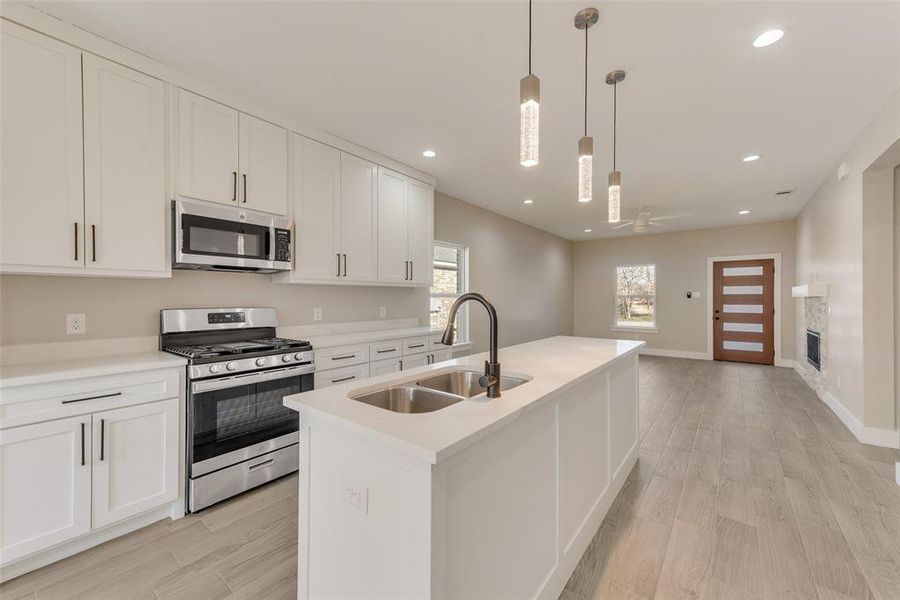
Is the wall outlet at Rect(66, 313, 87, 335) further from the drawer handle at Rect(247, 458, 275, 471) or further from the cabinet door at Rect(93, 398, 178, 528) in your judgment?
the drawer handle at Rect(247, 458, 275, 471)

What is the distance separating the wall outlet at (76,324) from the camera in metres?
2.24

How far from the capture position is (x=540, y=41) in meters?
2.08

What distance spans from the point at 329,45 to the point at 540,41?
119cm

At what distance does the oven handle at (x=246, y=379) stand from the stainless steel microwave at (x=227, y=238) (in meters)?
0.78

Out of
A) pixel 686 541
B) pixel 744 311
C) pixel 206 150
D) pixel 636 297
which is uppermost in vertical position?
pixel 206 150

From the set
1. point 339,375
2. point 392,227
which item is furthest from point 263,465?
point 392,227

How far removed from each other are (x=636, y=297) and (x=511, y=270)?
3.59 metres

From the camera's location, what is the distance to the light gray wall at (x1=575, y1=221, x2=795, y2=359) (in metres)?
6.80

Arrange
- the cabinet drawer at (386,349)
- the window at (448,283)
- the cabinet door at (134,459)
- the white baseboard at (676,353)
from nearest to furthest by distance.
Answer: the cabinet door at (134,459), the cabinet drawer at (386,349), the window at (448,283), the white baseboard at (676,353)

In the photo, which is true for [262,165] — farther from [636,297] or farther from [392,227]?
[636,297]

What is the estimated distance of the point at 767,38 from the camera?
2062mm

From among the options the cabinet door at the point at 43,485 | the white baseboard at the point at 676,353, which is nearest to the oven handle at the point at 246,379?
the cabinet door at the point at 43,485

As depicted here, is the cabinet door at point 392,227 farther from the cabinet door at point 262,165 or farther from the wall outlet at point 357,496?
the wall outlet at point 357,496

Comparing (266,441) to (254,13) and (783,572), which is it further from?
(783,572)
